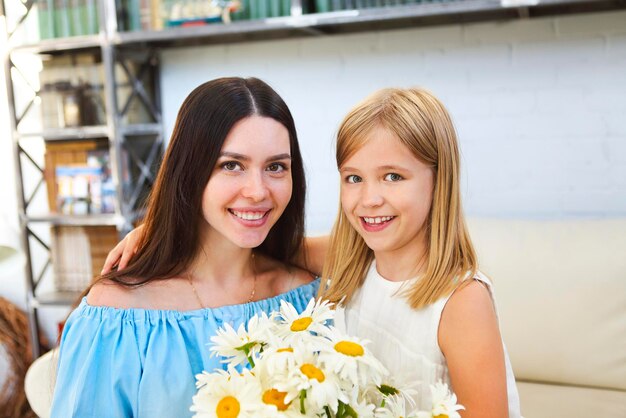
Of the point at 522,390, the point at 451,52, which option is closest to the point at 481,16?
the point at 451,52

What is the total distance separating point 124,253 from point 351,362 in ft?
2.83

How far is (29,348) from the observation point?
3166mm

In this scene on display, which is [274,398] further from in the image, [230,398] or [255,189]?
[255,189]

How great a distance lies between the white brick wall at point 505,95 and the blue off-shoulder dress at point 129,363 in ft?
5.26

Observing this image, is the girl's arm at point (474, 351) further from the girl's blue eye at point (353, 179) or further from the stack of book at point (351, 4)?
the stack of book at point (351, 4)

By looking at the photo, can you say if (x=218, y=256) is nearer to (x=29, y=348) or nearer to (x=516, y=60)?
(x=516, y=60)

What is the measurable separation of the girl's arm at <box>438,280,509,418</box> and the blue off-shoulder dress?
46 cm

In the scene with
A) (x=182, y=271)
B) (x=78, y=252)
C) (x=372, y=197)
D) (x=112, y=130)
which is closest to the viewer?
(x=372, y=197)

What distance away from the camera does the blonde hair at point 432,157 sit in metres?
1.19

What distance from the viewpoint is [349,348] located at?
743mm

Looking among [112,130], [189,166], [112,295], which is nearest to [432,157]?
[189,166]

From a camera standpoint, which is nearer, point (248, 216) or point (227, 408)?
point (227, 408)

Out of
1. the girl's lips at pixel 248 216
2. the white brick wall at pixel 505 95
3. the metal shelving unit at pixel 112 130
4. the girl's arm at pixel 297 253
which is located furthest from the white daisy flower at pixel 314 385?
the metal shelving unit at pixel 112 130

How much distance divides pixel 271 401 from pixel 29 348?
2.80m
